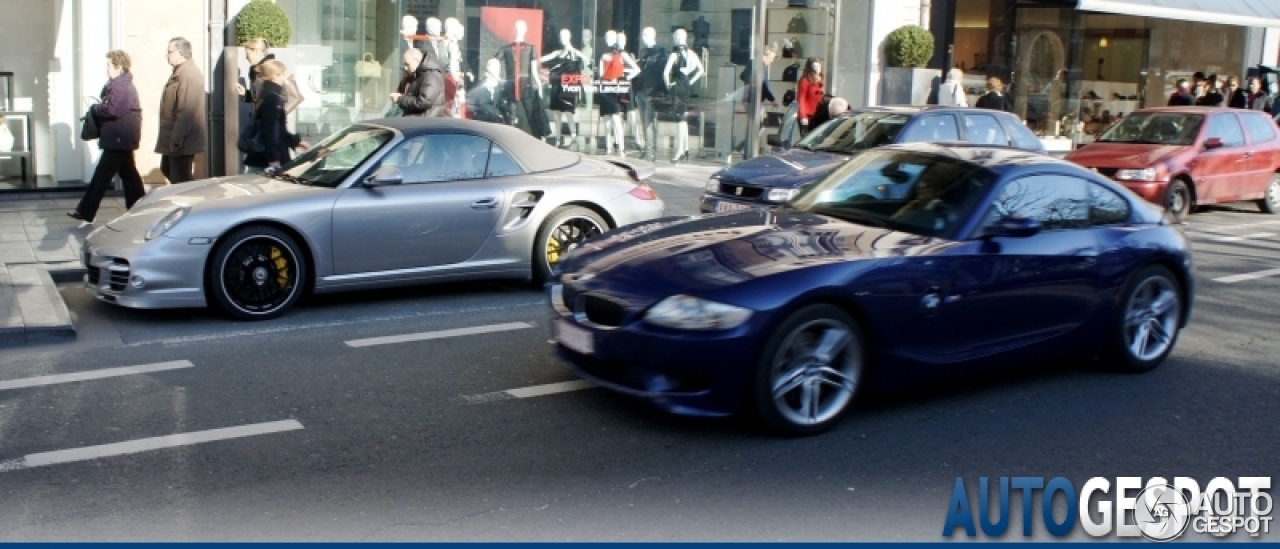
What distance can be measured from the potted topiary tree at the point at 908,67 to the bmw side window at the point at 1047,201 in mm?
12848

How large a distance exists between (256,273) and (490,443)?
342 cm

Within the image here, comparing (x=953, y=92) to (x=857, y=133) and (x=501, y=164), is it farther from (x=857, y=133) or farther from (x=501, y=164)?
(x=501, y=164)

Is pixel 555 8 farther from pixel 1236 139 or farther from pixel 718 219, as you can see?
pixel 718 219

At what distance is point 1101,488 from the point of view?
5.79 m

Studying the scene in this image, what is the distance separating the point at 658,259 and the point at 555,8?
1259cm

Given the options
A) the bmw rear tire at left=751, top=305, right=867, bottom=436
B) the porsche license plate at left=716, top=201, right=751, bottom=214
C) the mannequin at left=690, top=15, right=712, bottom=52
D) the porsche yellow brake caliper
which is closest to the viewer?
the bmw rear tire at left=751, top=305, right=867, bottom=436

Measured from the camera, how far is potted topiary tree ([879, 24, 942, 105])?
2011 cm

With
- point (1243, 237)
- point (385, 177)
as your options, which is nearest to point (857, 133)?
point (1243, 237)

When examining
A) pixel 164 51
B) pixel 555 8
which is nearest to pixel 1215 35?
pixel 555 8

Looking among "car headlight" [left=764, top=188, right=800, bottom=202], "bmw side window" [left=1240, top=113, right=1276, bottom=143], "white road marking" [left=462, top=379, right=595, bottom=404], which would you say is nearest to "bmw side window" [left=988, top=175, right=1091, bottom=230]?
"white road marking" [left=462, top=379, right=595, bottom=404]

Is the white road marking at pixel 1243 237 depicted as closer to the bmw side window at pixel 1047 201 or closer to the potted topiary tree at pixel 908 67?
the potted topiary tree at pixel 908 67

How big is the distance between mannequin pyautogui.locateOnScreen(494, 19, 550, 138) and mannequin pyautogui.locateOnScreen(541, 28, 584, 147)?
22cm

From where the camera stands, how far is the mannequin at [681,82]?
65.0 feet

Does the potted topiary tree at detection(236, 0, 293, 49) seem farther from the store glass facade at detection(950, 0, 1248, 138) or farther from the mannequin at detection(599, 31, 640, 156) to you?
the store glass facade at detection(950, 0, 1248, 138)
